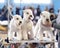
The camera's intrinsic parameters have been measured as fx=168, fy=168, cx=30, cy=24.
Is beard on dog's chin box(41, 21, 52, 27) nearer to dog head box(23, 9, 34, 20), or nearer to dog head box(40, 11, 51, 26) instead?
dog head box(40, 11, 51, 26)

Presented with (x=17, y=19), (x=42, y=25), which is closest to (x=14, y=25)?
(x=17, y=19)

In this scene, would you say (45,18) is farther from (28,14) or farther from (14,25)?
(14,25)

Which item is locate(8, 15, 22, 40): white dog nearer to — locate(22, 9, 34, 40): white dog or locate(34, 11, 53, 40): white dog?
locate(22, 9, 34, 40): white dog

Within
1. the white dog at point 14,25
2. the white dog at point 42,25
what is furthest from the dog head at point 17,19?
the white dog at point 42,25

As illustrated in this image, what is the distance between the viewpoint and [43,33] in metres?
1.45

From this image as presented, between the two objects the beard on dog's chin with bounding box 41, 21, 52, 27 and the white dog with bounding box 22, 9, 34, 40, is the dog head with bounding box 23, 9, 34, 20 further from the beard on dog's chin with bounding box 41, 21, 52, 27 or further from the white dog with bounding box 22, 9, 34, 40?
the beard on dog's chin with bounding box 41, 21, 52, 27

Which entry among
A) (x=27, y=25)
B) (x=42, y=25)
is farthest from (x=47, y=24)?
(x=27, y=25)

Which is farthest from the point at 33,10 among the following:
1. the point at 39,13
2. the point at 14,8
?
the point at 14,8

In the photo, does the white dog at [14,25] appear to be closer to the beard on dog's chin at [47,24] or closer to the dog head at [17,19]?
the dog head at [17,19]

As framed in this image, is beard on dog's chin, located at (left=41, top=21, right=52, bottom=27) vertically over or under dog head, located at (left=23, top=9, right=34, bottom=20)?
under

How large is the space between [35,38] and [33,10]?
241 mm

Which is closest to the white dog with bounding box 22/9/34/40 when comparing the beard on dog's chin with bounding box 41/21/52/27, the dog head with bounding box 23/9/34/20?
the dog head with bounding box 23/9/34/20

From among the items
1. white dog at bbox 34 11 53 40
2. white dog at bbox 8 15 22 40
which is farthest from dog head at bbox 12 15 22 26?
white dog at bbox 34 11 53 40

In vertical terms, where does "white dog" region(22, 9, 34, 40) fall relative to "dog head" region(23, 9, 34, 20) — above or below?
below
